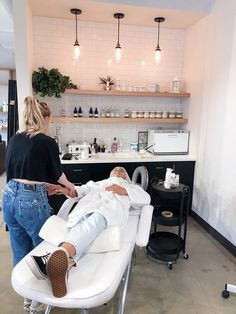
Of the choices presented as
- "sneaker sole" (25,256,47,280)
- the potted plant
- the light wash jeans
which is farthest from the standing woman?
the potted plant

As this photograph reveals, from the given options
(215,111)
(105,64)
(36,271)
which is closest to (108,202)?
(36,271)

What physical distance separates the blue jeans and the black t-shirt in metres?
0.08

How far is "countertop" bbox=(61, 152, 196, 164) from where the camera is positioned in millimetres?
3258

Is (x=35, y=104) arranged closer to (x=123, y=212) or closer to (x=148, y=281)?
(x=123, y=212)

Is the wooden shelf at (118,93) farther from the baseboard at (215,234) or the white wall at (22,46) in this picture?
the baseboard at (215,234)

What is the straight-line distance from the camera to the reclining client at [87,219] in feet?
4.20

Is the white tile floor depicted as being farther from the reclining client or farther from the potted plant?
the potted plant

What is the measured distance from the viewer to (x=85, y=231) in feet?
5.34

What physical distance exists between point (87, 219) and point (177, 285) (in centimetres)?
114

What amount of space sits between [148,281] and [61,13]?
10.6 feet

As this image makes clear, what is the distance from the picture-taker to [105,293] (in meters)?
1.31

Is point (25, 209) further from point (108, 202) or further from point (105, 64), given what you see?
point (105, 64)

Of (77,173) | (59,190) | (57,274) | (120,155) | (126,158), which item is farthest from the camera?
(120,155)

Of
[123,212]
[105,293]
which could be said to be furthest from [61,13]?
[105,293]
